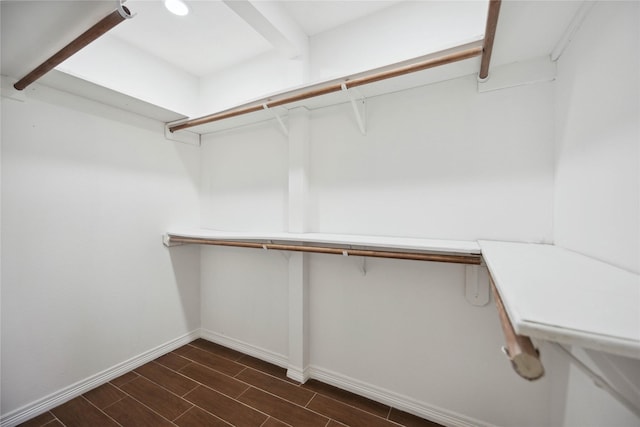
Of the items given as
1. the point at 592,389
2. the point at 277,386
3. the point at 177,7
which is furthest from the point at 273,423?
the point at 177,7

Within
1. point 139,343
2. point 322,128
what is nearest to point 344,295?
point 322,128

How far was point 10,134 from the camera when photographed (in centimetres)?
151

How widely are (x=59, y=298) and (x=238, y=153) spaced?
5.64 feet

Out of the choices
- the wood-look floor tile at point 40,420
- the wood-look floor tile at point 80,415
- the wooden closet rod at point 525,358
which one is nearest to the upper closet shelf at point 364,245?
the wooden closet rod at point 525,358

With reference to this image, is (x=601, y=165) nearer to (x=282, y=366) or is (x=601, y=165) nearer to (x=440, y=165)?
(x=440, y=165)

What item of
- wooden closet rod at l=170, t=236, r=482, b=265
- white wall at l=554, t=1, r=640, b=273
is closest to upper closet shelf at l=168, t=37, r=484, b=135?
white wall at l=554, t=1, r=640, b=273

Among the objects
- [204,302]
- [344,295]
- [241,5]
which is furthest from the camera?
[204,302]

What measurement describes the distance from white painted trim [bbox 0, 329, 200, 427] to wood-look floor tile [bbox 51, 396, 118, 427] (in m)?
0.05

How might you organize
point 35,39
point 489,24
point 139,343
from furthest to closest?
point 139,343 → point 35,39 → point 489,24

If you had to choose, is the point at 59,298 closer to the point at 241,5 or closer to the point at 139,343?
the point at 139,343

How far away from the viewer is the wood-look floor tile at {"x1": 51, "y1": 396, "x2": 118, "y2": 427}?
1504 mm

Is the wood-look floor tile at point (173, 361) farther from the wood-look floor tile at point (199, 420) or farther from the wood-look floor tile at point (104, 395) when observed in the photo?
the wood-look floor tile at point (199, 420)

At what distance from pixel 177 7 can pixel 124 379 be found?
2815mm

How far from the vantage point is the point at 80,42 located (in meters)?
1.14
